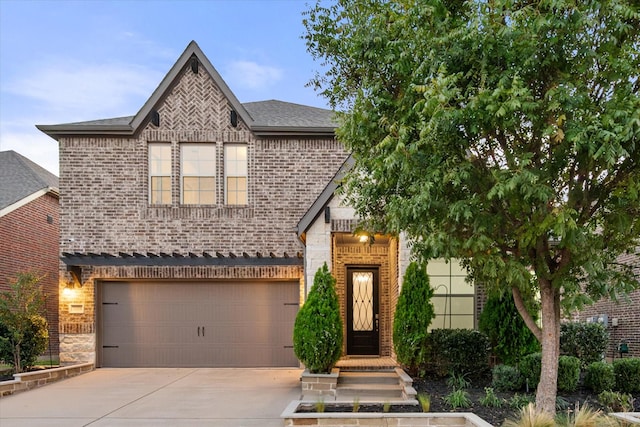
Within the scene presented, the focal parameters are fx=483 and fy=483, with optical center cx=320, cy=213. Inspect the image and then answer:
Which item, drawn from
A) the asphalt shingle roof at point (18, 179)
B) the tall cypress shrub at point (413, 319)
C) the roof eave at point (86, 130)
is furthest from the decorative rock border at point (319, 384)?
the asphalt shingle roof at point (18, 179)

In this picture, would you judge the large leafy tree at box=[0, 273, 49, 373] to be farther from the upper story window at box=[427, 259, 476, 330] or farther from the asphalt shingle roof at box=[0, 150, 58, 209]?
the upper story window at box=[427, 259, 476, 330]

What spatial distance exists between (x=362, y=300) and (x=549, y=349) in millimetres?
6115

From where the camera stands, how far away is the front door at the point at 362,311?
1195 centimetres

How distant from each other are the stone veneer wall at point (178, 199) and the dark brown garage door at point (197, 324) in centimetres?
41

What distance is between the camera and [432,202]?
5.63 metres

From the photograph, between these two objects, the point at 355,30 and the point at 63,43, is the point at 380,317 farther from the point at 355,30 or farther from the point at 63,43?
the point at 63,43

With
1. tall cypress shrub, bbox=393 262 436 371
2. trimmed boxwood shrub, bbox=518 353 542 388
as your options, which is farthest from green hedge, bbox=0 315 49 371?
trimmed boxwood shrub, bbox=518 353 542 388

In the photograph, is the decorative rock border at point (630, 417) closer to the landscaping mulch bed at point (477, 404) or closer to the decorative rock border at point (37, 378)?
the landscaping mulch bed at point (477, 404)

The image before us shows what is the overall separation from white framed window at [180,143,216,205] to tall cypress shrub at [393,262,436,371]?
18.8 feet

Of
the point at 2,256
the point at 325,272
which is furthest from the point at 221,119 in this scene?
the point at 2,256

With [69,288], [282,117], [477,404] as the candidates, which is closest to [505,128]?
[477,404]

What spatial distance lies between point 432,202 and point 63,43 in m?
58.3

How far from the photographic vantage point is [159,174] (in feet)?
41.1

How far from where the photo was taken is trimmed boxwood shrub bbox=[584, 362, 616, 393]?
8.03 m
